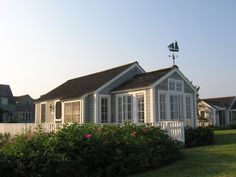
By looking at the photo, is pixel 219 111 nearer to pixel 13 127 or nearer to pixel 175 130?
pixel 175 130

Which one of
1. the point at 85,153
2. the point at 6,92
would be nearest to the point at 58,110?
the point at 85,153

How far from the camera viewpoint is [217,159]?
1075 cm

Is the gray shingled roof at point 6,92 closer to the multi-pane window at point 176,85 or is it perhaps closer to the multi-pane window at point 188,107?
the multi-pane window at point 188,107

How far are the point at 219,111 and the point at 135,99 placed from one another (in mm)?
31513

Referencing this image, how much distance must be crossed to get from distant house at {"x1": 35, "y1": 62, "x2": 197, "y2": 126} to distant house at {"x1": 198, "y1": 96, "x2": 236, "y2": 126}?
25412 millimetres

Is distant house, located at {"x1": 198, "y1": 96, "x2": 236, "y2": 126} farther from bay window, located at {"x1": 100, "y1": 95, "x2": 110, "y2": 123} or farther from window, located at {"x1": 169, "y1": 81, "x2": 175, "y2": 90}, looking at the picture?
bay window, located at {"x1": 100, "y1": 95, "x2": 110, "y2": 123}

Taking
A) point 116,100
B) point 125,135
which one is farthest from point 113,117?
point 125,135

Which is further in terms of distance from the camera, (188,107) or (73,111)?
Answer: (73,111)

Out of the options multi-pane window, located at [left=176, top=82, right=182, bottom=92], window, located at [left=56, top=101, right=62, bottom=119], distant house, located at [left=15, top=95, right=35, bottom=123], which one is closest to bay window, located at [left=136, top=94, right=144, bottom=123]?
multi-pane window, located at [left=176, top=82, right=182, bottom=92]

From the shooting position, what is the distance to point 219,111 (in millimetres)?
47938

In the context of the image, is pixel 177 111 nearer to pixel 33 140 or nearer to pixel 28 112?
pixel 33 140

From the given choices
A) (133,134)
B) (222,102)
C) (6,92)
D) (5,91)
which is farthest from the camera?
(6,92)

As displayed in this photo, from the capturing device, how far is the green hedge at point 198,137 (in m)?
16.5

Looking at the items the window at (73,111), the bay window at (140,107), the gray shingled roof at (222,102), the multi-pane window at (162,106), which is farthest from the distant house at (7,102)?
the multi-pane window at (162,106)
